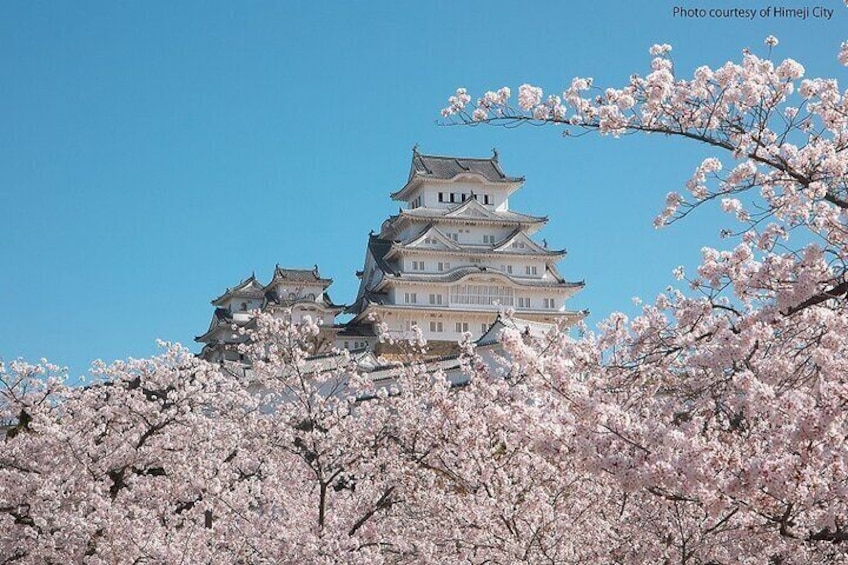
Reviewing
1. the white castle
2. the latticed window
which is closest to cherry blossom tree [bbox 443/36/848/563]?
the white castle

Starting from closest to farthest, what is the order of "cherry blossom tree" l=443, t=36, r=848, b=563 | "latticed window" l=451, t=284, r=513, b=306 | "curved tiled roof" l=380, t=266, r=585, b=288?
"cherry blossom tree" l=443, t=36, r=848, b=563
"curved tiled roof" l=380, t=266, r=585, b=288
"latticed window" l=451, t=284, r=513, b=306

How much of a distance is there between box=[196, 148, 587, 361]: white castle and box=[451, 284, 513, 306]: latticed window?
0.18ft

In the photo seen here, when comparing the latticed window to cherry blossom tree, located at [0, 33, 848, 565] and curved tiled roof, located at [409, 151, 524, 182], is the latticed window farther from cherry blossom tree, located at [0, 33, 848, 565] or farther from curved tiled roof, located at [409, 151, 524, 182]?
cherry blossom tree, located at [0, 33, 848, 565]

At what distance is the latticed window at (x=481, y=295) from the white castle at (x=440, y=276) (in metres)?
0.05

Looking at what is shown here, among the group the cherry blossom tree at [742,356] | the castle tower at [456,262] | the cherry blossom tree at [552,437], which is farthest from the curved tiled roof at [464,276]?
the cherry blossom tree at [742,356]

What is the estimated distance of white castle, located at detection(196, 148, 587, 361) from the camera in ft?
171

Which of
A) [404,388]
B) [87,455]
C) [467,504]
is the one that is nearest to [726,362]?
[467,504]

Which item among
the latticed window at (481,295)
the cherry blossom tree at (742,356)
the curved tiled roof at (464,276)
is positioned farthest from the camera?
the latticed window at (481,295)

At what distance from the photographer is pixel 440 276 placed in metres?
52.3

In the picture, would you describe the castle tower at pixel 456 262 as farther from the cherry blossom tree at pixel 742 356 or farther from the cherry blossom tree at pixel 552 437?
the cherry blossom tree at pixel 742 356

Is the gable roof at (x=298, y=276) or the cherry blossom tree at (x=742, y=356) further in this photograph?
the gable roof at (x=298, y=276)

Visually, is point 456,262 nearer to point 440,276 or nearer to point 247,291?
point 440,276

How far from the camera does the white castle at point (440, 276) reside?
5200cm

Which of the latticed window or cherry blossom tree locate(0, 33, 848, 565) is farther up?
the latticed window
